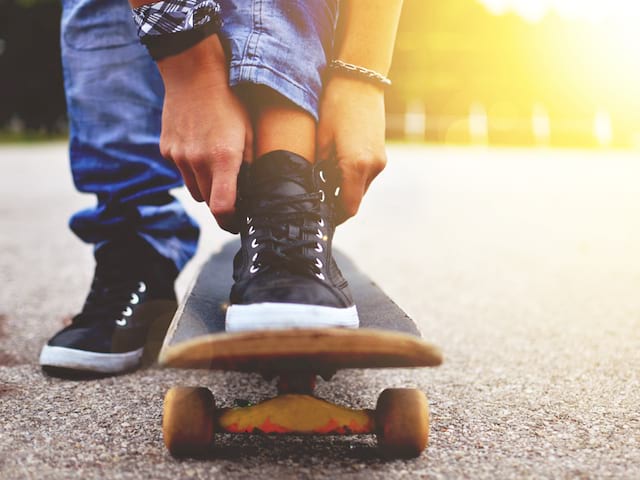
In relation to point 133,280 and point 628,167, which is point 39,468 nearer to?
point 133,280

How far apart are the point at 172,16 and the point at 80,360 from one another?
0.73m

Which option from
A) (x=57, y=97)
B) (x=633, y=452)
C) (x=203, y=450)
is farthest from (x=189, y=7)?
(x=57, y=97)

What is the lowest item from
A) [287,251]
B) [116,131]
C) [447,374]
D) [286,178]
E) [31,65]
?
[447,374]

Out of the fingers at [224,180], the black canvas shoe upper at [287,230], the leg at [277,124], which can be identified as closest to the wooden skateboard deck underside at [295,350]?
the black canvas shoe upper at [287,230]

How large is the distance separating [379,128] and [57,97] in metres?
21.8

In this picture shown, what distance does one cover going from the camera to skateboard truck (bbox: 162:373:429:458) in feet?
3.35

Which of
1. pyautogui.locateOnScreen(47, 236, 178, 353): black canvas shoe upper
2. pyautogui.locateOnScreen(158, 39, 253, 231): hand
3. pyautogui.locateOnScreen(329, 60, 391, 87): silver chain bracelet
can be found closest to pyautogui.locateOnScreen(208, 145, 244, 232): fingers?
pyautogui.locateOnScreen(158, 39, 253, 231): hand

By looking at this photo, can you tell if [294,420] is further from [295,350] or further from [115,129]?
[115,129]

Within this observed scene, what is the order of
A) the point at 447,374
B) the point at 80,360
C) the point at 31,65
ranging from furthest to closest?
1. the point at 31,65
2. the point at 447,374
3. the point at 80,360

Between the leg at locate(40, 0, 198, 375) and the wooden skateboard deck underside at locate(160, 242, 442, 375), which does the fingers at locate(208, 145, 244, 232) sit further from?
the leg at locate(40, 0, 198, 375)

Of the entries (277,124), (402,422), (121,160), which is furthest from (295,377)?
(121,160)

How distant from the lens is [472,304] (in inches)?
92.4

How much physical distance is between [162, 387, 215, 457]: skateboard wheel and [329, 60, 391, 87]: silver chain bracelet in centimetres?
62

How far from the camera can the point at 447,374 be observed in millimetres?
1582
